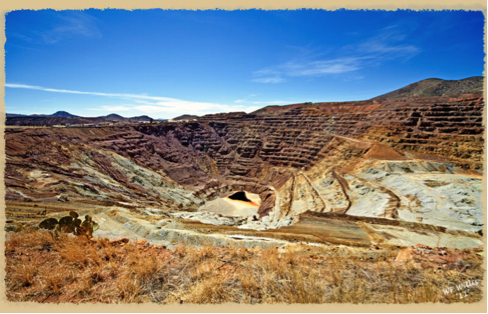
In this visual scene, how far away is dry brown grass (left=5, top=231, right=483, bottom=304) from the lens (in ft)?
11.8

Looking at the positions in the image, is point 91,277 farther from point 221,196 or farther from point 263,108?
point 263,108

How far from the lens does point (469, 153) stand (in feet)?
130

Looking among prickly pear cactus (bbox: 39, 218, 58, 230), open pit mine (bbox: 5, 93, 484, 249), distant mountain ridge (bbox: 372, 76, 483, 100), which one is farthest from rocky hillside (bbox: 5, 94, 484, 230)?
distant mountain ridge (bbox: 372, 76, 483, 100)

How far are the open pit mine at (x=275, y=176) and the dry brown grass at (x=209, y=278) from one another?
9.05ft

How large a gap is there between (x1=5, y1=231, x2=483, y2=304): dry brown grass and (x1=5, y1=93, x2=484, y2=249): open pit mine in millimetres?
2760

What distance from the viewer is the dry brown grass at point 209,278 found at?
3594 millimetres

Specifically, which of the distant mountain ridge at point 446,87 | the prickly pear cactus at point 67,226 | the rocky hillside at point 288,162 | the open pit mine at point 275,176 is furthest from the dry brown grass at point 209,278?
the distant mountain ridge at point 446,87

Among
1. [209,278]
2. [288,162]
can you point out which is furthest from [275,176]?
[209,278]

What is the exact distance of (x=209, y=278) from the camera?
422cm

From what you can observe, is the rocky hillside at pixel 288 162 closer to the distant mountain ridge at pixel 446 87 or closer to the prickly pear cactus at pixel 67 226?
the prickly pear cactus at pixel 67 226

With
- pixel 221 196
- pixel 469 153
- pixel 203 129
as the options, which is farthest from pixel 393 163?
pixel 203 129

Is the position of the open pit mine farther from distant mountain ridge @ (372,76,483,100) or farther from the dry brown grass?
distant mountain ridge @ (372,76,483,100)

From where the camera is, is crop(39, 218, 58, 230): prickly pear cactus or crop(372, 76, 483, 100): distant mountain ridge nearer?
crop(39, 218, 58, 230): prickly pear cactus

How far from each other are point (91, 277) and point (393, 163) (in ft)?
140
